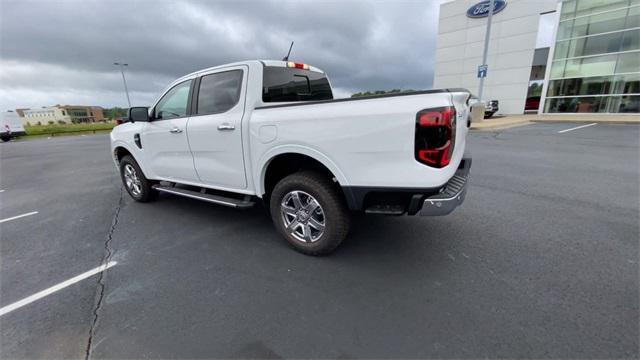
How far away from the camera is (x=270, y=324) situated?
211cm

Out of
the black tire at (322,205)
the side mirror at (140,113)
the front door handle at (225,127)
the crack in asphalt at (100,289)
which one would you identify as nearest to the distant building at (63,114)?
the side mirror at (140,113)

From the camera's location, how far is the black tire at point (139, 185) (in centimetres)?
470

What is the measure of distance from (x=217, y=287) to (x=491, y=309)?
7.67ft

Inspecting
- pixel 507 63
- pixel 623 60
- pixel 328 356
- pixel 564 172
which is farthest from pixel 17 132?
pixel 623 60

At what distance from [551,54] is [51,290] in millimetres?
28387

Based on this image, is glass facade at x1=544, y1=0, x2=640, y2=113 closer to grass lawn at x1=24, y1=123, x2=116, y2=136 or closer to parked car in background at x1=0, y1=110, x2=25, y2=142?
parked car in background at x1=0, y1=110, x2=25, y2=142

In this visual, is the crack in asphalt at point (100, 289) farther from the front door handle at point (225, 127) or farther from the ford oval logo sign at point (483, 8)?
the ford oval logo sign at point (483, 8)

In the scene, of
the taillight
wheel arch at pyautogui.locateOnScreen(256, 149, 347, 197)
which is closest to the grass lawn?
wheel arch at pyautogui.locateOnScreen(256, 149, 347, 197)

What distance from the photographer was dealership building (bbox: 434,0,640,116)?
57.3 feet

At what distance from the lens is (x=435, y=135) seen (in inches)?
84.7

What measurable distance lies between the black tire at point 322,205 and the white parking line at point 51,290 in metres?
1.96

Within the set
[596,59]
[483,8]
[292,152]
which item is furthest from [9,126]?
[596,59]

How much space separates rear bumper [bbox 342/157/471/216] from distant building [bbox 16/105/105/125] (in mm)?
121193

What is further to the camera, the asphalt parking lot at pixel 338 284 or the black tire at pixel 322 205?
the black tire at pixel 322 205
